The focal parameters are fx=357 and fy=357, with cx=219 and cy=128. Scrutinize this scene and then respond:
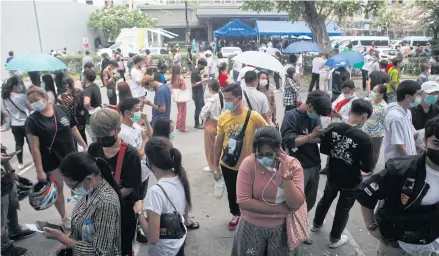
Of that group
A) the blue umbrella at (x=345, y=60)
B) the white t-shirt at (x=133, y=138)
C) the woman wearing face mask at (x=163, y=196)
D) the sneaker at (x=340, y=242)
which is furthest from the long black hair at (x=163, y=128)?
the blue umbrella at (x=345, y=60)

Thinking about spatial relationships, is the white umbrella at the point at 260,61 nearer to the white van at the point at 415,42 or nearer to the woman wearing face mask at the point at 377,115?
the woman wearing face mask at the point at 377,115

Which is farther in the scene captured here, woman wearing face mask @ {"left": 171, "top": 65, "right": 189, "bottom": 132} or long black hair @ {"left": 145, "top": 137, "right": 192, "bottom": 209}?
woman wearing face mask @ {"left": 171, "top": 65, "right": 189, "bottom": 132}

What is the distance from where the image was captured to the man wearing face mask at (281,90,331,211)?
3.50 meters

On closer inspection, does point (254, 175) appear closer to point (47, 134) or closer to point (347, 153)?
Result: point (347, 153)

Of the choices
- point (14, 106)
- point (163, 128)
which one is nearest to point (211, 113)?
point (163, 128)

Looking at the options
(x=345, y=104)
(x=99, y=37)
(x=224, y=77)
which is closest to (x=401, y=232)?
(x=345, y=104)

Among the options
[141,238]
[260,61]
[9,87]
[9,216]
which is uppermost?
[260,61]

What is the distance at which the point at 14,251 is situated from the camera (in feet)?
12.6

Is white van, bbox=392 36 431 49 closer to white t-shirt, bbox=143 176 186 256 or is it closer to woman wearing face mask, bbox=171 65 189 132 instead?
woman wearing face mask, bbox=171 65 189 132

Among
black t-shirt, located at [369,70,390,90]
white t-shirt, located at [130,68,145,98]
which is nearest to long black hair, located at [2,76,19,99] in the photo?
white t-shirt, located at [130,68,145,98]

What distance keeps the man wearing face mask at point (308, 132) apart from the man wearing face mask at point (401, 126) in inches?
28.5

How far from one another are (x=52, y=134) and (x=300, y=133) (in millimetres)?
2759

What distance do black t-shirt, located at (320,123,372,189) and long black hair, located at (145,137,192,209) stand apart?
1625 mm

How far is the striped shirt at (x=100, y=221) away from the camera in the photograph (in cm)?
223
